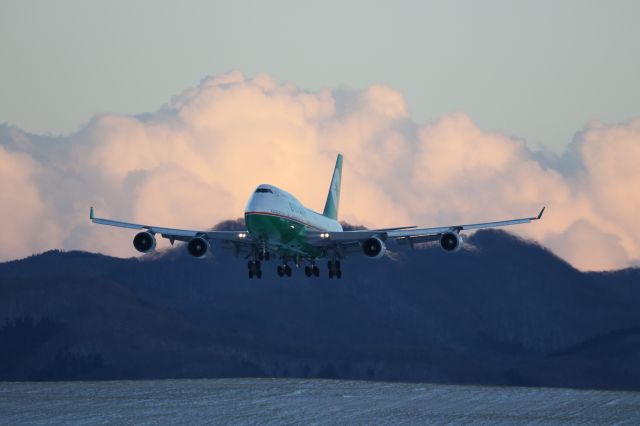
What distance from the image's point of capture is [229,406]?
90.4 metres

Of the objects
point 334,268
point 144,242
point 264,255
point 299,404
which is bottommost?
point 299,404

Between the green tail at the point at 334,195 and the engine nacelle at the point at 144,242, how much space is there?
33945mm

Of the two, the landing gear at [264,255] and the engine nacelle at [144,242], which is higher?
the engine nacelle at [144,242]

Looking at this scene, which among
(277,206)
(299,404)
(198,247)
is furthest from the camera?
(198,247)

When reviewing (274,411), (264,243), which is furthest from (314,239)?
(274,411)

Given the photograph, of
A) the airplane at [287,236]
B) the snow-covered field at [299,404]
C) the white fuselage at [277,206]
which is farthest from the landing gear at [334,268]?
the snow-covered field at [299,404]

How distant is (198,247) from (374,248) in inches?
595

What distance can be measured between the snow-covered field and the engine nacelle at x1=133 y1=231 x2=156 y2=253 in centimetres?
1233

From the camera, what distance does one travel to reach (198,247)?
101062mm

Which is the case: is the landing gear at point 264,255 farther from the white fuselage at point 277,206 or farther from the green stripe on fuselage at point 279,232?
the white fuselage at point 277,206

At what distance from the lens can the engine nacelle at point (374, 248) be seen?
101875 millimetres

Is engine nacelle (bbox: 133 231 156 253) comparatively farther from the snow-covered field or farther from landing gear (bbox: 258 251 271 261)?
the snow-covered field

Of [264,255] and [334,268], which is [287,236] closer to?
[264,255]

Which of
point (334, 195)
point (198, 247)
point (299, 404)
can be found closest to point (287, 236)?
point (198, 247)
